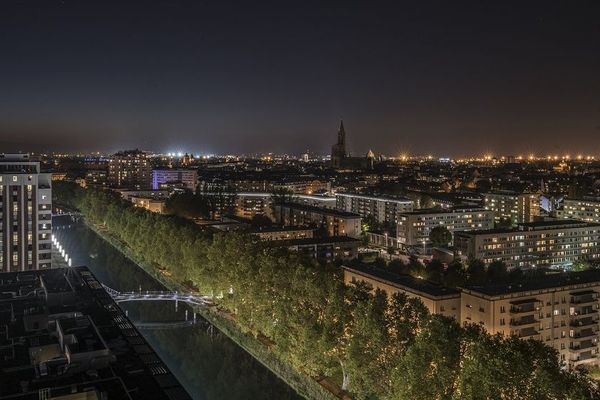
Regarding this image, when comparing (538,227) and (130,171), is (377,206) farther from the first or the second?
(130,171)

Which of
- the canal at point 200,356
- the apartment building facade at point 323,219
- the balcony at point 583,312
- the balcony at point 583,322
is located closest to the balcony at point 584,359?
the balcony at point 583,322

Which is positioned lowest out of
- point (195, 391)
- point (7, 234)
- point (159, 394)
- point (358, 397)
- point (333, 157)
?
point (195, 391)

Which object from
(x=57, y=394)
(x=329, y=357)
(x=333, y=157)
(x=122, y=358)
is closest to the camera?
(x=57, y=394)

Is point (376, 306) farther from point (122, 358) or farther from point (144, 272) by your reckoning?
point (144, 272)

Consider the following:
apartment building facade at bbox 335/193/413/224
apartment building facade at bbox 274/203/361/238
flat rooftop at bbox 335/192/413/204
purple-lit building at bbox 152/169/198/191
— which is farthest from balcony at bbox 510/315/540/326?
purple-lit building at bbox 152/169/198/191

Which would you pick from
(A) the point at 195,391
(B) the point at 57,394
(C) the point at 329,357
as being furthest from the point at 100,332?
(C) the point at 329,357

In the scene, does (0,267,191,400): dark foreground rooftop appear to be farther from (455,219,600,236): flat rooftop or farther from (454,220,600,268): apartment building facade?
(455,219,600,236): flat rooftop

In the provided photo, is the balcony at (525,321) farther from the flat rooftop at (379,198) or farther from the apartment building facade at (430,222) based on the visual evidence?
the flat rooftop at (379,198)
